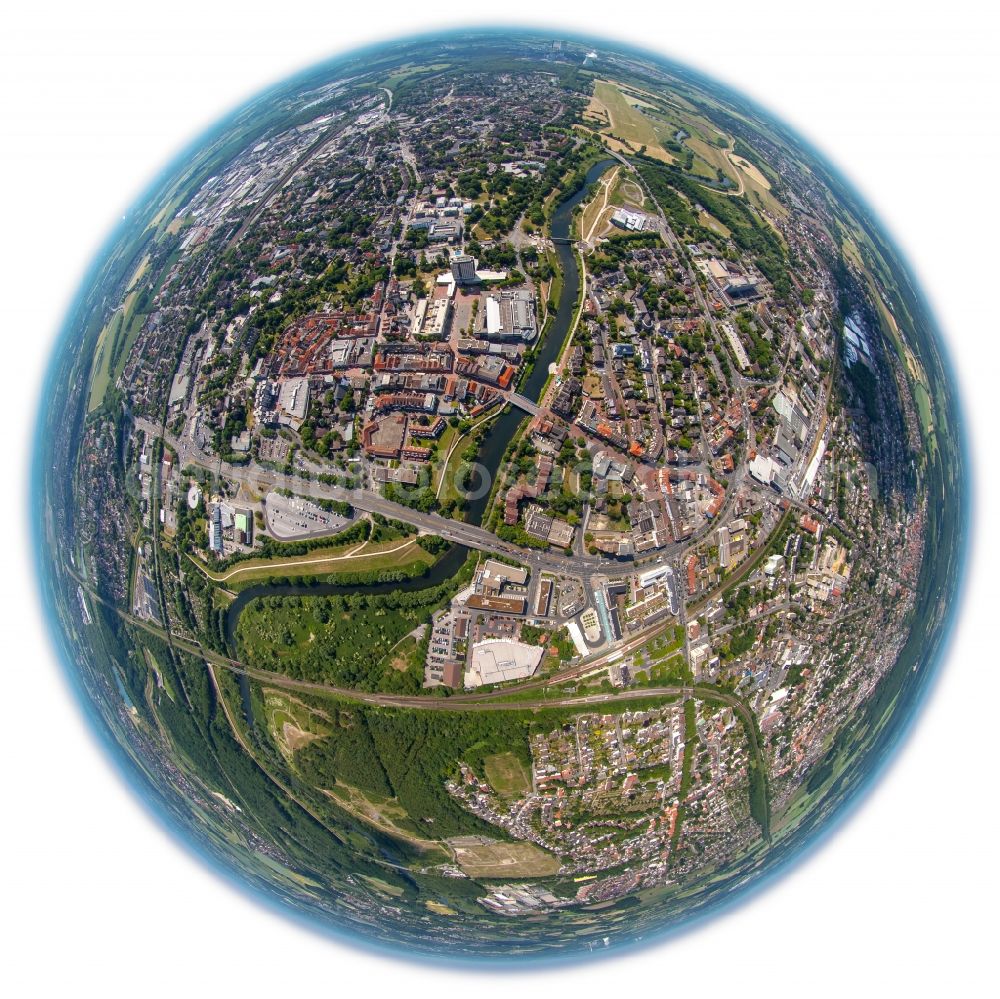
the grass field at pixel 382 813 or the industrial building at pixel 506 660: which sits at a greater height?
the industrial building at pixel 506 660

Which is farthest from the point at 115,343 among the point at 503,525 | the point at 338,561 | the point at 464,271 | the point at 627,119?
the point at 627,119

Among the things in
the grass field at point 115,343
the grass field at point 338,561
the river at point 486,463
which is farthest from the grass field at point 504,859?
the grass field at point 115,343

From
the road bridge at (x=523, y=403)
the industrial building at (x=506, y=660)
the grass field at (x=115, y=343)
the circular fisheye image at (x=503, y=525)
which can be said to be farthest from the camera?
the grass field at (x=115, y=343)

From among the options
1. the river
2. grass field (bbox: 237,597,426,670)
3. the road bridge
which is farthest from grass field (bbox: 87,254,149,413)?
the road bridge

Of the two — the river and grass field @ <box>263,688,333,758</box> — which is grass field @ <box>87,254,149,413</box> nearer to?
the river

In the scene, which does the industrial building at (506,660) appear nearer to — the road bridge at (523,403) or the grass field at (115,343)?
the road bridge at (523,403)

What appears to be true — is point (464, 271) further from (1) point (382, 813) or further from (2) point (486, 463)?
(1) point (382, 813)

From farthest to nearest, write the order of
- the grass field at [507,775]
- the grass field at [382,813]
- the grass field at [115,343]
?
the grass field at [115,343]
the grass field at [382,813]
the grass field at [507,775]
